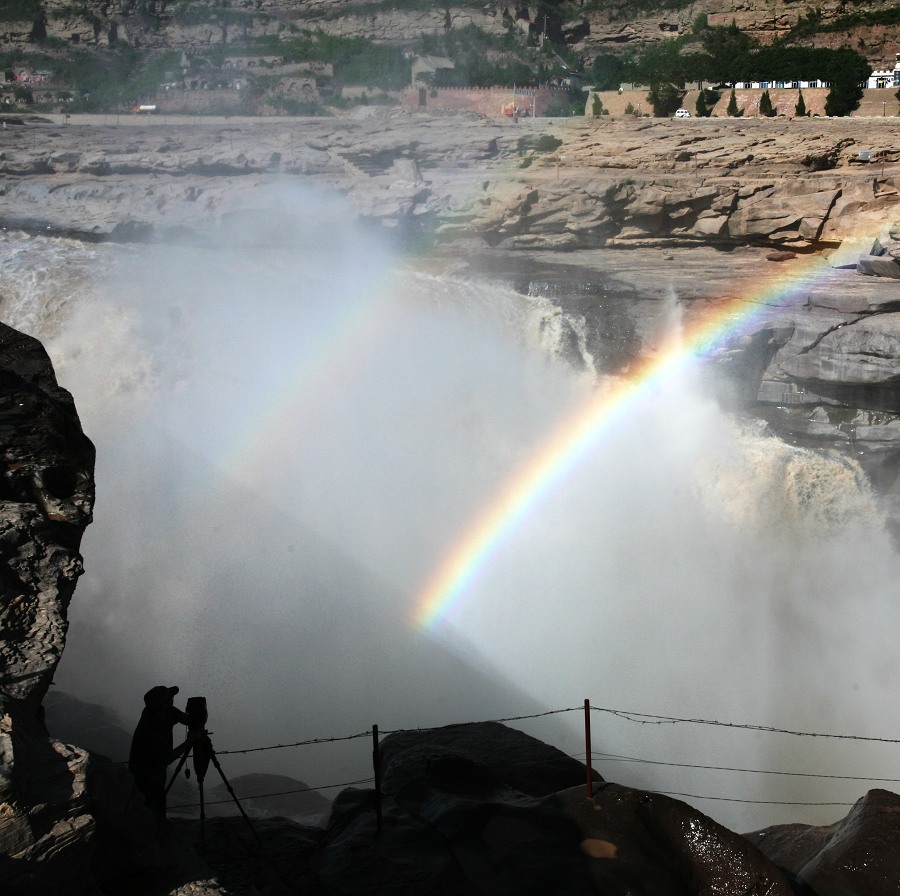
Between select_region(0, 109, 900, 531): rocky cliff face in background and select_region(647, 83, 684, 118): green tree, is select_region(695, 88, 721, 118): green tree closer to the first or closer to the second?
select_region(647, 83, 684, 118): green tree

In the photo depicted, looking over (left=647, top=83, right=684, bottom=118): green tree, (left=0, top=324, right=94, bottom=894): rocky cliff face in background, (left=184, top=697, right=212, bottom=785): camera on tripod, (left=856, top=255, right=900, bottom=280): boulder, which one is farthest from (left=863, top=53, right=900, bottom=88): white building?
(left=184, top=697, right=212, bottom=785): camera on tripod

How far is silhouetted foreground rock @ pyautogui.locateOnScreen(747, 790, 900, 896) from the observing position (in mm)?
5887

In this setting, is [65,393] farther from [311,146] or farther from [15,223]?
[311,146]

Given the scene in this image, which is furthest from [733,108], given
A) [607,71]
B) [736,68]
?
[607,71]

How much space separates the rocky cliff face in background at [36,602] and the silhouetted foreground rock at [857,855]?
13.8 feet

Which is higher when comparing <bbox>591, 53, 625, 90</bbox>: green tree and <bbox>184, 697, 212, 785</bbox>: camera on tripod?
<bbox>591, 53, 625, 90</bbox>: green tree

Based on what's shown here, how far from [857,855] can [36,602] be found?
4.93m

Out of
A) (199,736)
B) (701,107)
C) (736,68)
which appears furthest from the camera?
(736,68)

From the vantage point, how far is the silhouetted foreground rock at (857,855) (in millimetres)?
5887

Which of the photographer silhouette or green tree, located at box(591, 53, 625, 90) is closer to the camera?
the photographer silhouette

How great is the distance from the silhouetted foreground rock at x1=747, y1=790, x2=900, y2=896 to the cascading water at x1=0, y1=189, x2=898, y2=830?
3318 millimetres

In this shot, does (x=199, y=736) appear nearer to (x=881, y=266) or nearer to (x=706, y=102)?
(x=881, y=266)

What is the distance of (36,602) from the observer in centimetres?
548

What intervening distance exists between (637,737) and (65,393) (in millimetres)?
7250
